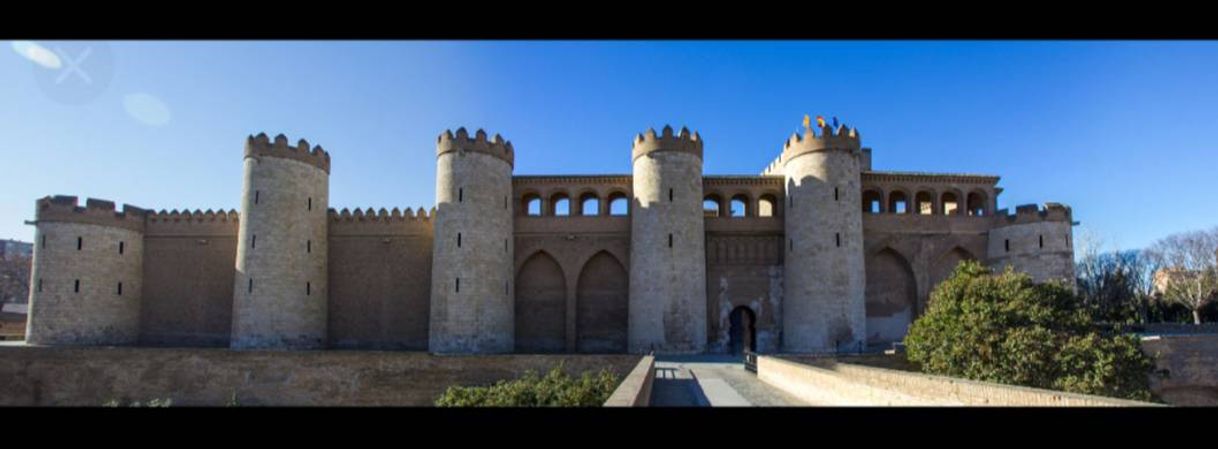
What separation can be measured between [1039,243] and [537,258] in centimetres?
1743

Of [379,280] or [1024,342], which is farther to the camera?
[379,280]

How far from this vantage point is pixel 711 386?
15125 mm

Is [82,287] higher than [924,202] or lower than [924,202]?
lower

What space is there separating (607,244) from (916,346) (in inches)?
452

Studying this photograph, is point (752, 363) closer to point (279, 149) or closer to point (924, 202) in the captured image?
point (924, 202)

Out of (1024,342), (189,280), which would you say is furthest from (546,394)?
(189,280)

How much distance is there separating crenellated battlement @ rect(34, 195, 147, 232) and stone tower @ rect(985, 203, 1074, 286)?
32.1 metres

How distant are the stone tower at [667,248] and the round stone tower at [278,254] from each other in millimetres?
11224

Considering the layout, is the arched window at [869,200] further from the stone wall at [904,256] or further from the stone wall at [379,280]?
the stone wall at [379,280]

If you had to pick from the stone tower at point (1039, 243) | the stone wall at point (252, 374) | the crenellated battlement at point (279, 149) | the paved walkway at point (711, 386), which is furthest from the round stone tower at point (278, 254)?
the stone tower at point (1039, 243)

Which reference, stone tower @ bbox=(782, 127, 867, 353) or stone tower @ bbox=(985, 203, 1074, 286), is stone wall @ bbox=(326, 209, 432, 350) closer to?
stone tower @ bbox=(782, 127, 867, 353)
